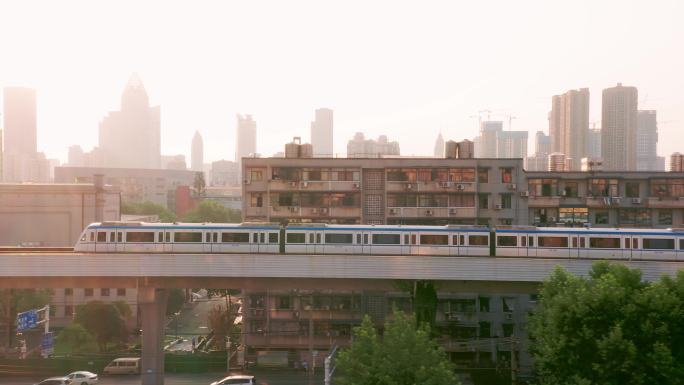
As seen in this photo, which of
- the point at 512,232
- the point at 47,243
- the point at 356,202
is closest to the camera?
the point at 512,232

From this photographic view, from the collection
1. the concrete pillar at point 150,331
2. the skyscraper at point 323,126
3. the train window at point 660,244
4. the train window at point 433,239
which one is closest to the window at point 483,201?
the train window at point 433,239

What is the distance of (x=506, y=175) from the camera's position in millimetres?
40469

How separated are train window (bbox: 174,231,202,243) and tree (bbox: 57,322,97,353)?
1514 cm

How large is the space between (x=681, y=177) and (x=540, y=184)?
32.3ft

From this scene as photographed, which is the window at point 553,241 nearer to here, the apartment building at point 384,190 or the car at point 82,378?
the apartment building at point 384,190

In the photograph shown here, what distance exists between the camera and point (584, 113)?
8938cm

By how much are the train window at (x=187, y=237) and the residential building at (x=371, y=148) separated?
47.2ft

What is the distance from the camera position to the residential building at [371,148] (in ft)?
147

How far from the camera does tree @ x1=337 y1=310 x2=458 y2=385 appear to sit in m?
18.0

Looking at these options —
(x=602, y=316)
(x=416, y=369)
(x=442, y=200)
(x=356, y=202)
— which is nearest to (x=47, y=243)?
(x=356, y=202)

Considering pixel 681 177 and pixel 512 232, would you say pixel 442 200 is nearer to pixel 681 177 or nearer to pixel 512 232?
pixel 512 232

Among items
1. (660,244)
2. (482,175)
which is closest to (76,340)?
(482,175)

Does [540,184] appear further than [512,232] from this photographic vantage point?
Yes

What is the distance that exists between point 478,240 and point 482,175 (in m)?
10.2
